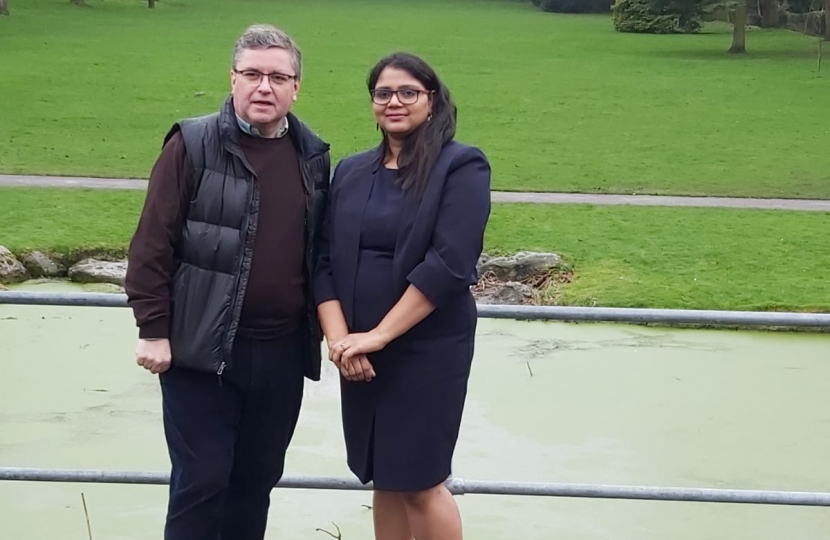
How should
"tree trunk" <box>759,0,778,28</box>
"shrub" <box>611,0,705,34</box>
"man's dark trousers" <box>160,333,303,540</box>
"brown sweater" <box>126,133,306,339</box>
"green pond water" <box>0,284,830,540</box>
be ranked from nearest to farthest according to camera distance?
"brown sweater" <box>126,133,306,339</box> → "man's dark trousers" <box>160,333,303,540</box> → "green pond water" <box>0,284,830,540</box> → "shrub" <box>611,0,705,34</box> → "tree trunk" <box>759,0,778,28</box>

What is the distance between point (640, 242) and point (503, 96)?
12.1 metres

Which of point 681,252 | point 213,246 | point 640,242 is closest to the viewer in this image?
point 213,246

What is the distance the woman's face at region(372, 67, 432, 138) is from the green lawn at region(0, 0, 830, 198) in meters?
10.4

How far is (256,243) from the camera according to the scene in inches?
115

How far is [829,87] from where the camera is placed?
24578mm

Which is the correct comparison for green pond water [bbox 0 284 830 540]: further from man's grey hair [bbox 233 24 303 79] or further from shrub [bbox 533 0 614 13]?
shrub [bbox 533 0 614 13]

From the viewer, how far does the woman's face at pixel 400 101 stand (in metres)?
2.97

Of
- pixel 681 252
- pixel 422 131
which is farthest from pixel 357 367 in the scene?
pixel 681 252

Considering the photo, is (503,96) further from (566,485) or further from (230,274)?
(230,274)

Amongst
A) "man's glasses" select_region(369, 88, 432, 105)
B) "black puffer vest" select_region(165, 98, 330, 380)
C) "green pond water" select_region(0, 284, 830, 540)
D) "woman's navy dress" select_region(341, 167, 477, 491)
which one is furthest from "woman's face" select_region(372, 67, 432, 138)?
"green pond water" select_region(0, 284, 830, 540)

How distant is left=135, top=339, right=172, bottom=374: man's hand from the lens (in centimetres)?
288

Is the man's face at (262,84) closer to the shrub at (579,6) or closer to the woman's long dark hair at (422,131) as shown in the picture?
the woman's long dark hair at (422,131)

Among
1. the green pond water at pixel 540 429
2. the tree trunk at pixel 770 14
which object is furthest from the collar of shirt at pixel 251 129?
the tree trunk at pixel 770 14

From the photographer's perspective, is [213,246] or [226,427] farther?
[226,427]
